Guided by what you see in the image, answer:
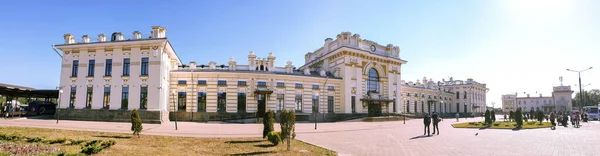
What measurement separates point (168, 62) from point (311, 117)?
1904cm

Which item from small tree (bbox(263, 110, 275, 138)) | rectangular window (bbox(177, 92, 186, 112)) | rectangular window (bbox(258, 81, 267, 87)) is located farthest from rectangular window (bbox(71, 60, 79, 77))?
small tree (bbox(263, 110, 275, 138))

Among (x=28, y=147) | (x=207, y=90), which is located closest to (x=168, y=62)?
(x=207, y=90)

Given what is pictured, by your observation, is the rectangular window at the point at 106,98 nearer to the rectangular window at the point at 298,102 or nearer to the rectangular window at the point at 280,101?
the rectangular window at the point at 280,101

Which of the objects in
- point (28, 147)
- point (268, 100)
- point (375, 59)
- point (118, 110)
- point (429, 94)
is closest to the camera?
point (28, 147)

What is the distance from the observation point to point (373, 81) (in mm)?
49344

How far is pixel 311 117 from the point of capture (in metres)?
42.0

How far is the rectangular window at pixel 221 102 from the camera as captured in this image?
3816 centimetres

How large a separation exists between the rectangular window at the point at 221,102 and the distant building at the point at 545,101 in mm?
79379

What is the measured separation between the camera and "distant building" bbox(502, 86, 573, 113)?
105 metres

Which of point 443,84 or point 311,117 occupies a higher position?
point 443,84

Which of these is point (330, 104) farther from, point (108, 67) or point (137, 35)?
point (108, 67)

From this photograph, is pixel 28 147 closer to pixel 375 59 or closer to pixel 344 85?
pixel 344 85

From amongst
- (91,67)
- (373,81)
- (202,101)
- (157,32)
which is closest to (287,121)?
(157,32)

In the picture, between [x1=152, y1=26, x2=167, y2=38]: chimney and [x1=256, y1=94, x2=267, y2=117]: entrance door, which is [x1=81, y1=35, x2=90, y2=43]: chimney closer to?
[x1=152, y1=26, x2=167, y2=38]: chimney
